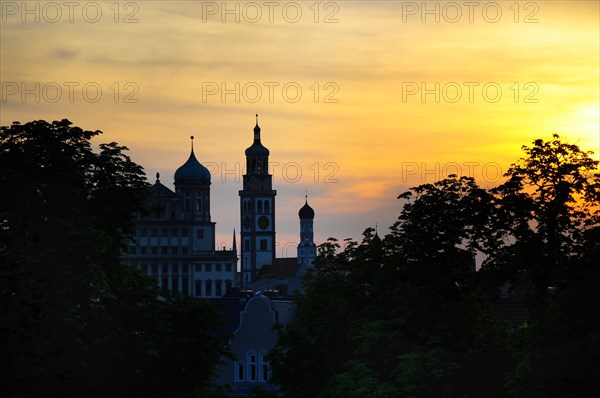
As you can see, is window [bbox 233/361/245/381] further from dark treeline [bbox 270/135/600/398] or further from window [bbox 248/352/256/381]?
dark treeline [bbox 270/135/600/398]

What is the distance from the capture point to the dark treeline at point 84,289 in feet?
194

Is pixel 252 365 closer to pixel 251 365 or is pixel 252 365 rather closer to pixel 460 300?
pixel 251 365

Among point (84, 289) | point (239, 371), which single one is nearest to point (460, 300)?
point (84, 289)

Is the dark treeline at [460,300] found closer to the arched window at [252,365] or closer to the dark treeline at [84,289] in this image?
the dark treeline at [84,289]

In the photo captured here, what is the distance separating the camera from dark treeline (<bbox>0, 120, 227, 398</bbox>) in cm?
5900

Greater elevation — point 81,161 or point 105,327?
point 81,161

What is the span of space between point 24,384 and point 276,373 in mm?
25944

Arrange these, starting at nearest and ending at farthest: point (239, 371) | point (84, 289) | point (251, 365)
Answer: point (84, 289) → point (239, 371) → point (251, 365)

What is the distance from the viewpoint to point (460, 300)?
246 ft

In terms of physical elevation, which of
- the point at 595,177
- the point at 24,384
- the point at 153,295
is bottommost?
the point at 24,384

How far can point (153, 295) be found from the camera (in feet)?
252

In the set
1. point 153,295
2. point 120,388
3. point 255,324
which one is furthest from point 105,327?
point 255,324

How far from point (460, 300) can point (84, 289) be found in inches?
692

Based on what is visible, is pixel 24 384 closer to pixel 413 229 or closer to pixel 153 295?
pixel 153 295
